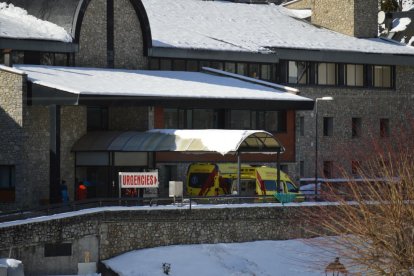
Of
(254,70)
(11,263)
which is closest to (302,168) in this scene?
(254,70)

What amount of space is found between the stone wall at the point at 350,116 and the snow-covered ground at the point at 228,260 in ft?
68.5

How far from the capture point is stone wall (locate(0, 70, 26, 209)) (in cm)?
6300

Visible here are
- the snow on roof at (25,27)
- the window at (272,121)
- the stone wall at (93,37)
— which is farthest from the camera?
the window at (272,121)

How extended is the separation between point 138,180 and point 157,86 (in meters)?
9.20

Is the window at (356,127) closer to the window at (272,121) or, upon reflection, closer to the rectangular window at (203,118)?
the window at (272,121)

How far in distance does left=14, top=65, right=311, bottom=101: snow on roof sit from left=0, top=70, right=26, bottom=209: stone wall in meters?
0.91

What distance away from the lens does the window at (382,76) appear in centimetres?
8594

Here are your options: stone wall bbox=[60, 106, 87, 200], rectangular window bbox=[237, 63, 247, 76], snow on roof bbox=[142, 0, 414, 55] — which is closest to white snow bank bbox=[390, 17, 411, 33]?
snow on roof bbox=[142, 0, 414, 55]

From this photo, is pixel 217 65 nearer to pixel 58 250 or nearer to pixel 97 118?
pixel 97 118

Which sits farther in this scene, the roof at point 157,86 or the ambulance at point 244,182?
the ambulance at point 244,182

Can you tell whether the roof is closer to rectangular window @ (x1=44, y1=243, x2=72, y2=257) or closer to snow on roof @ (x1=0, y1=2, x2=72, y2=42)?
snow on roof @ (x1=0, y1=2, x2=72, y2=42)

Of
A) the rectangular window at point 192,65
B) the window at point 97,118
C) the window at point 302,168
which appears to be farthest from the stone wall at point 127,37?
the window at point 302,168

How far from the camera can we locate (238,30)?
271ft

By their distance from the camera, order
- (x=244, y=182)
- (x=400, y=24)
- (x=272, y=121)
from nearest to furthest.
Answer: (x=244, y=182)
(x=272, y=121)
(x=400, y=24)
